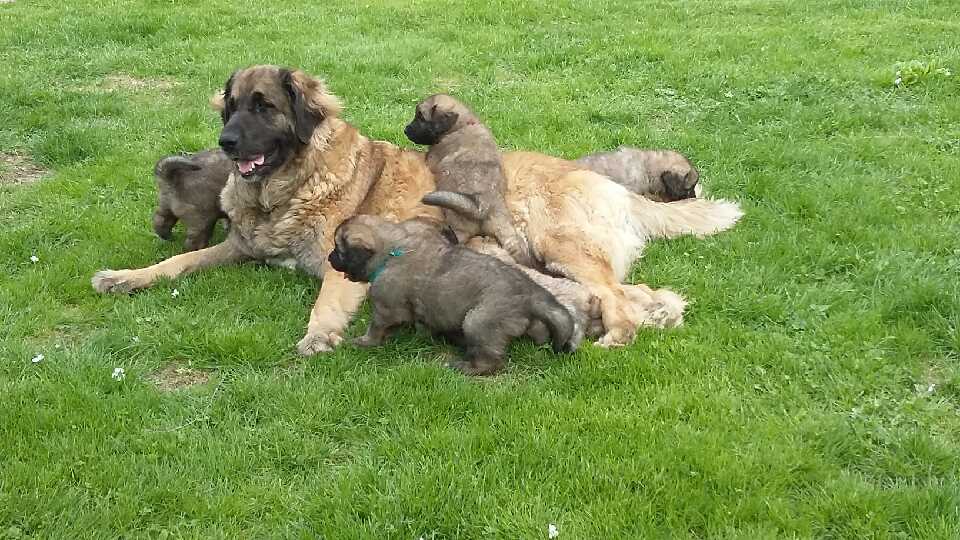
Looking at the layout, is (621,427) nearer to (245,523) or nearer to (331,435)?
(331,435)

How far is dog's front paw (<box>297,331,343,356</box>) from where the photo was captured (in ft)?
14.8

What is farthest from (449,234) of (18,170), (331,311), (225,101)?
(18,170)

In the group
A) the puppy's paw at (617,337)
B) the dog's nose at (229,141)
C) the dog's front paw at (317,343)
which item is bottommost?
the dog's front paw at (317,343)

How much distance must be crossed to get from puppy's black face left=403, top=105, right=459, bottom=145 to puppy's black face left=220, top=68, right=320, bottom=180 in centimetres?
104

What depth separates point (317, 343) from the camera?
4.54m

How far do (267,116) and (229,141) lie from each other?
340mm

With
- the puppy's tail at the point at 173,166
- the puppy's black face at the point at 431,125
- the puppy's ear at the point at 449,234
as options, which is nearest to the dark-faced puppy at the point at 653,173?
the puppy's black face at the point at 431,125

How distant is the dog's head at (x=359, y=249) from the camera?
15.5 ft

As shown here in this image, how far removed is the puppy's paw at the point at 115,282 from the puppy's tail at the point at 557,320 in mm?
2669

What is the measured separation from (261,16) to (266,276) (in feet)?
26.9

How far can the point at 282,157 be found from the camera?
5.30 m

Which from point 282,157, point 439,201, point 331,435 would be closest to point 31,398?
point 331,435

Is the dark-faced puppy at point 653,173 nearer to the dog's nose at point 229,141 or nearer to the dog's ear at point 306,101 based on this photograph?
the dog's ear at point 306,101

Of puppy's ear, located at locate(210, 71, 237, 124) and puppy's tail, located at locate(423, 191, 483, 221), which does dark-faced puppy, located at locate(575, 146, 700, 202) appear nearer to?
puppy's tail, located at locate(423, 191, 483, 221)
